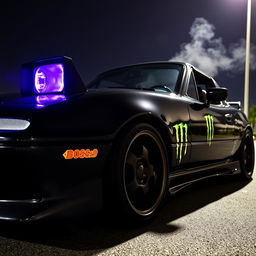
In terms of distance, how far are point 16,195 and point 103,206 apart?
528 millimetres

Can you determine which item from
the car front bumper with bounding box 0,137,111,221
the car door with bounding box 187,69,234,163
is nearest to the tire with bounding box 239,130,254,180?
the car door with bounding box 187,69,234,163

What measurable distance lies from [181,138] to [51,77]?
3.56 ft

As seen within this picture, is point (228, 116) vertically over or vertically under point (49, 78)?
under

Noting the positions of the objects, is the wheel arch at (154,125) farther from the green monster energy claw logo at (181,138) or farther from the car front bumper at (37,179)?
the car front bumper at (37,179)

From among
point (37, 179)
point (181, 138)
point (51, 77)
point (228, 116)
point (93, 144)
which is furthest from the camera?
point (228, 116)

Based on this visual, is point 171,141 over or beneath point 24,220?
over

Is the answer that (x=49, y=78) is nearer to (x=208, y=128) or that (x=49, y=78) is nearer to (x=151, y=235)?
(x=151, y=235)

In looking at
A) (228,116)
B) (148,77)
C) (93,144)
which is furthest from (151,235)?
(228,116)

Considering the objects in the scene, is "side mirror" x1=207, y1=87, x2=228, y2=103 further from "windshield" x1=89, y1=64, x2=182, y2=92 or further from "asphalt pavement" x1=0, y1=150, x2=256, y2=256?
"asphalt pavement" x1=0, y1=150, x2=256, y2=256

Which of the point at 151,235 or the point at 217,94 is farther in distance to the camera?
the point at 217,94

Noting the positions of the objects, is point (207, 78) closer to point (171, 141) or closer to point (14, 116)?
point (171, 141)

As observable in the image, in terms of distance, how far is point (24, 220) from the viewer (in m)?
1.64

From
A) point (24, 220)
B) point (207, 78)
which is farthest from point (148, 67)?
point (24, 220)

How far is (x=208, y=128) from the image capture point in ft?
10.3
